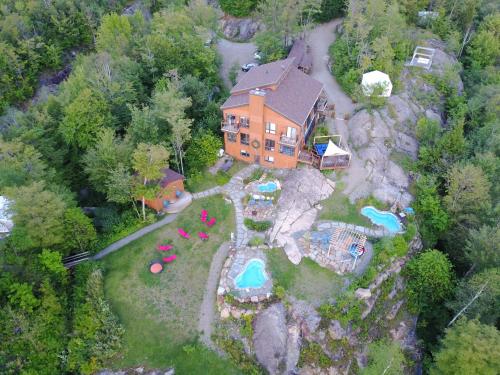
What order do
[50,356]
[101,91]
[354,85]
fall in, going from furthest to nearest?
[354,85] → [101,91] → [50,356]

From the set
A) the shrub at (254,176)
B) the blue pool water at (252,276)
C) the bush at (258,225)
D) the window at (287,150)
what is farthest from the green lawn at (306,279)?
the window at (287,150)

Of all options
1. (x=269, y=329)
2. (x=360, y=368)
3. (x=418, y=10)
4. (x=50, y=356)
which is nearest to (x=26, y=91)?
(x=50, y=356)

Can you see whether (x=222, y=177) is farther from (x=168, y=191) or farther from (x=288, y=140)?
(x=288, y=140)

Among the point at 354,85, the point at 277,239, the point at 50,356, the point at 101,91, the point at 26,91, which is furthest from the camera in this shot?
the point at 26,91

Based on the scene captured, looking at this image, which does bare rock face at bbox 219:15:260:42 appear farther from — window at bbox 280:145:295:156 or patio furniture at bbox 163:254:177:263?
patio furniture at bbox 163:254:177:263

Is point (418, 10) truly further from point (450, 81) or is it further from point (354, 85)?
point (354, 85)

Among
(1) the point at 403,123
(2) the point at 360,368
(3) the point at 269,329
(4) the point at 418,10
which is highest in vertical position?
(4) the point at 418,10

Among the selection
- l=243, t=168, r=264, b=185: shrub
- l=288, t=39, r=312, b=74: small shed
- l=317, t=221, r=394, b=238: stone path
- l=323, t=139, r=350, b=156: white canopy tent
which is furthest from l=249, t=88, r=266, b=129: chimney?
l=288, t=39, r=312, b=74: small shed

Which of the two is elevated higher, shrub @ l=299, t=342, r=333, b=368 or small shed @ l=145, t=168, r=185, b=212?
small shed @ l=145, t=168, r=185, b=212
